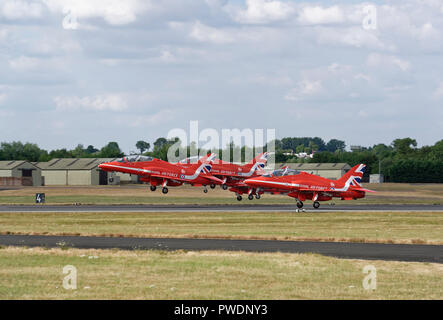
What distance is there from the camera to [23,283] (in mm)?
19562

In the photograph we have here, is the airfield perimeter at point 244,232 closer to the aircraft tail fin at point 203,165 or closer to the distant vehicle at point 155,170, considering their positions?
the distant vehicle at point 155,170

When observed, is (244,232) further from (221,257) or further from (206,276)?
(206,276)

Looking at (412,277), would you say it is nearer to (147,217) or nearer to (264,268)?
(264,268)

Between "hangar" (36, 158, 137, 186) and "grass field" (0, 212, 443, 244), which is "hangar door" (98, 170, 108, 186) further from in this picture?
"grass field" (0, 212, 443, 244)

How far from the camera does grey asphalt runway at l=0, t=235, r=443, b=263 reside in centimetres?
2755

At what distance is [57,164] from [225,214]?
315ft

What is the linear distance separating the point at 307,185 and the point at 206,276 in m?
43.1

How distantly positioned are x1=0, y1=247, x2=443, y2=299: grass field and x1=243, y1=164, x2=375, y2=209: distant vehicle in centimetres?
3607

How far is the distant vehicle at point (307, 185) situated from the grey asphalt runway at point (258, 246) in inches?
1179

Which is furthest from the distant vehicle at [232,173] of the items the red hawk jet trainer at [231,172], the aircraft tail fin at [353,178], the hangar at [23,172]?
the hangar at [23,172]

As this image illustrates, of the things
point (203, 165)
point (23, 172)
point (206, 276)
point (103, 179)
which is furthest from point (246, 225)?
point (23, 172)

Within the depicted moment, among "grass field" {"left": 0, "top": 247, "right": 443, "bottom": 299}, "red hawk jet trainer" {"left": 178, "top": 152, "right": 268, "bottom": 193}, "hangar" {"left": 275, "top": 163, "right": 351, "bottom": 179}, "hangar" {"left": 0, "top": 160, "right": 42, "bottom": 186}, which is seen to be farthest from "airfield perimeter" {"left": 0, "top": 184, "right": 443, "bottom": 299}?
"hangar" {"left": 275, "top": 163, "right": 351, "bottom": 179}

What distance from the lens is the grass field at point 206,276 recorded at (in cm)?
1820
